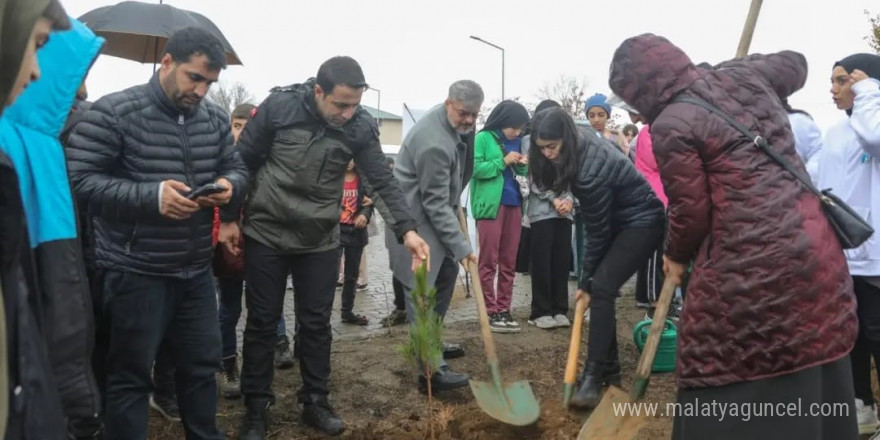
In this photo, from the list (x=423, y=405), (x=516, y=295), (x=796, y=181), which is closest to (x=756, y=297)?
(x=796, y=181)

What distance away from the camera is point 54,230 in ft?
6.37

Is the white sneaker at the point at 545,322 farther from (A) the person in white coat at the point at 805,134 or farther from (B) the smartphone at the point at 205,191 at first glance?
(B) the smartphone at the point at 205,191

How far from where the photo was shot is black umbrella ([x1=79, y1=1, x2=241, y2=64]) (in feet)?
17.9

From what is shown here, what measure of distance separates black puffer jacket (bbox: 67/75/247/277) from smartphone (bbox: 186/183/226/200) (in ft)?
0.34

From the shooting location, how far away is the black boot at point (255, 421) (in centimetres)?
356

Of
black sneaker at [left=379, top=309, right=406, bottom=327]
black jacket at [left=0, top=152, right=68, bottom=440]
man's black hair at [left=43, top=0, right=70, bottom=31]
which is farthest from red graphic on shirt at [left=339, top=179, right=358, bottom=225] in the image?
black jacket at [left=0, top=152, right=68, bottom=440]

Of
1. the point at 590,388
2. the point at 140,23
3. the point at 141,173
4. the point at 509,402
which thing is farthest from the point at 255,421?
the point at 140,23

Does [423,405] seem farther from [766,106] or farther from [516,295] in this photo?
[516,295]

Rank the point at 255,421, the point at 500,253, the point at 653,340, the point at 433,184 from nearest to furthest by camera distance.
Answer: the point at 653,340
the point at 255,421
the point at 433,184
the point at 500,253

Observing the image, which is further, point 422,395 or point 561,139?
point 422,395

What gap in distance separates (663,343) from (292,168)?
2.78 meters

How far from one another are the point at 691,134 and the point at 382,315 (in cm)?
476

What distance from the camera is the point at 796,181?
247 centimetres

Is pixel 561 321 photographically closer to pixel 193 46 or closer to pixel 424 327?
pixel 424 327
